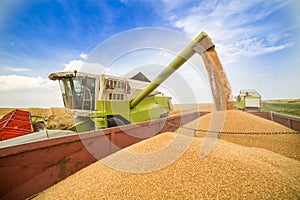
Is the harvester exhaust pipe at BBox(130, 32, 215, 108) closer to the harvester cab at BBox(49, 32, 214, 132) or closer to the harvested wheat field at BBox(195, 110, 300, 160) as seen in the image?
the harvester cab at BBox(49, 32, 214, 132)

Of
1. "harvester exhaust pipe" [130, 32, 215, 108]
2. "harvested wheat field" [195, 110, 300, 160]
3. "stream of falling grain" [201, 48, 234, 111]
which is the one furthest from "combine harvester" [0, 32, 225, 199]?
"harvested wheat field" [195, 110, 300, 160]

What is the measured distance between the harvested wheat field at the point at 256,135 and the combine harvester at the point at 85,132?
122 cm

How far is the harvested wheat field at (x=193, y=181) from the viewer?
53.5 inches

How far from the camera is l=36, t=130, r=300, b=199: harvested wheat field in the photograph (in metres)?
1.36

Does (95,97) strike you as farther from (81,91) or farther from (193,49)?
Result: (193,49)

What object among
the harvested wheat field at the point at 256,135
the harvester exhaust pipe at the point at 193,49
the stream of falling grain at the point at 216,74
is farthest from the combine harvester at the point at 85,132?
the harvested wheat field at the point at 256,135

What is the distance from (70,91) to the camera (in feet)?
12.0

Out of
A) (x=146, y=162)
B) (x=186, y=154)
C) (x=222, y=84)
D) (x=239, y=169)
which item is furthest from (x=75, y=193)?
(x=222, y=84)

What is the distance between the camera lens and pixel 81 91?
3.60 m

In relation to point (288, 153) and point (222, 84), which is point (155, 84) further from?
point (288, 153)

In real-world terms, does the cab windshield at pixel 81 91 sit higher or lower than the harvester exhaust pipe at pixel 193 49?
lower

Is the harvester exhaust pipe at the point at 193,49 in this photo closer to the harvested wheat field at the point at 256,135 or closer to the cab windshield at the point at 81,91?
the harvested wheat field at the point at 256,135

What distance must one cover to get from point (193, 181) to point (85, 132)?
1.41 meters

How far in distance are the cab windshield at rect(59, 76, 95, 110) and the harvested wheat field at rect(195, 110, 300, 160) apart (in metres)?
2.62
